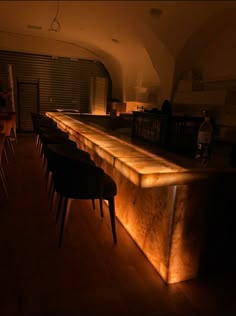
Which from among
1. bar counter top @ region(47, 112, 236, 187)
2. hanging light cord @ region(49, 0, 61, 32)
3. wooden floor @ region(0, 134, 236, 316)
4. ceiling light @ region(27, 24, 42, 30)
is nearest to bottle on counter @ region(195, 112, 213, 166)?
bar counter top @ region(47, 112, 236, 187)

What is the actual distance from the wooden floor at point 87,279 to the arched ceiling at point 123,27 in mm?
2697

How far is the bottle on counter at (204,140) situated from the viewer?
180cm

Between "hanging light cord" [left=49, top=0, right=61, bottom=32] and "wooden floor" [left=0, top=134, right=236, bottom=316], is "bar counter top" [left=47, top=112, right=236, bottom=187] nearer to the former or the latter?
"wooden floor" [left=0, top=134, right=236, bottom=316]

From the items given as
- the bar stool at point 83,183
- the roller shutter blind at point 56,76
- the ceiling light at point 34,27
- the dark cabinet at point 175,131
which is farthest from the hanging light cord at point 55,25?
the bar stool at point 83,183

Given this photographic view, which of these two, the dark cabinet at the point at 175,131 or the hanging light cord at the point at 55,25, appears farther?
the hanging light cord at the point at 55,25

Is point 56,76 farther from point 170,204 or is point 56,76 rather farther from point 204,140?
point 170,204

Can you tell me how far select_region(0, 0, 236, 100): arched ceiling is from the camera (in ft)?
13.1

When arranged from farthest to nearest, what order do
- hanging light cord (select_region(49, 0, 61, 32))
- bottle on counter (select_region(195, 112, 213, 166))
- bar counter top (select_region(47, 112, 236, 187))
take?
hanging light cord (select_region(49, 0, 61, 32)) < bottle on counter (select_region(195, 112, 213, 166)) < bar counter top (select_region(47, 112, 236, 187))

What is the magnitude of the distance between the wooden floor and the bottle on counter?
848mm

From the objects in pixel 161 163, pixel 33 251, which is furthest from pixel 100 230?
pixel 161 163

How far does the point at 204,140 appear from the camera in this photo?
1812mm

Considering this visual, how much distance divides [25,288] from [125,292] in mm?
649

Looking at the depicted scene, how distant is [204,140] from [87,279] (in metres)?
1.28

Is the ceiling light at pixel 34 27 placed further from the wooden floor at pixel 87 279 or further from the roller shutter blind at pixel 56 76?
the wooden floor at pixel 87 279
